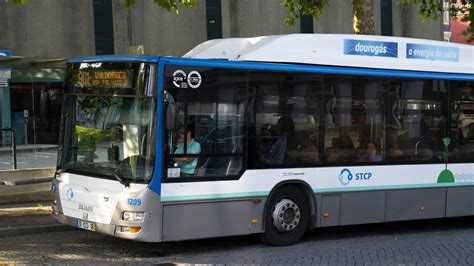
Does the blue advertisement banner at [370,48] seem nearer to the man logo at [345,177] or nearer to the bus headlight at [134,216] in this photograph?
the man logo at [345,177]

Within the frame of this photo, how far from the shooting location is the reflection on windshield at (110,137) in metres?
7.34

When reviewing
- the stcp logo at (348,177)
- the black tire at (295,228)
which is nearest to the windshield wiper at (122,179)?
the black tire at (295,228)

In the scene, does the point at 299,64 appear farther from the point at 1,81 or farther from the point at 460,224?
the point at 1,81

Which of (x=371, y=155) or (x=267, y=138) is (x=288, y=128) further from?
(x=371, y=155)

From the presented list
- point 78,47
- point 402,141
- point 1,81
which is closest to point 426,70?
point 402,141

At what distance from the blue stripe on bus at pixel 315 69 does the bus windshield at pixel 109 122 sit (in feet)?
1.94

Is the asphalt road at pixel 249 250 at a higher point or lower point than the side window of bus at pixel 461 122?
lower

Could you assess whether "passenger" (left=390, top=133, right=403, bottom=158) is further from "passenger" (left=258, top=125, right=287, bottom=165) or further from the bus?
"passenger" (left=258, top=125, right=287, bottom=165)

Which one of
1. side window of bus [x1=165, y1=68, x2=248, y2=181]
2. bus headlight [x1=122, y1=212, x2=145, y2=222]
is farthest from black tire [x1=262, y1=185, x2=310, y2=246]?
bus headlight [x1=122, y1=212, x2=145, y2=222]

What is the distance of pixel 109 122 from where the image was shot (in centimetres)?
768

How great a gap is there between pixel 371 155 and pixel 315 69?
160cm

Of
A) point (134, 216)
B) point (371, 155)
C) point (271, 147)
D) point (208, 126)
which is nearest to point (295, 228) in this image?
point (271, 147)

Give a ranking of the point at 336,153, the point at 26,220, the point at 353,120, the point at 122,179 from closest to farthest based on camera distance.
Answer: the point at 122,179
the point at 336,153
the point at 353,120
the point at 26,220

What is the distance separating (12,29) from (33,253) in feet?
55.5
